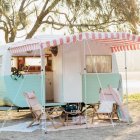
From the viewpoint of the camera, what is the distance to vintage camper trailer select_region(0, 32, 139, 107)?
12641 mm

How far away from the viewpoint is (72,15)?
19.4m

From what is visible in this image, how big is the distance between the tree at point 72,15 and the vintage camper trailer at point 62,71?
5.04 m

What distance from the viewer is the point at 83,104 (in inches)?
522

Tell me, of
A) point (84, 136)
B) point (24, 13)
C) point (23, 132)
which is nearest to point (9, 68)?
point (23, 132)

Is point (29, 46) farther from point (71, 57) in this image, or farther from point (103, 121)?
point (103, 121)

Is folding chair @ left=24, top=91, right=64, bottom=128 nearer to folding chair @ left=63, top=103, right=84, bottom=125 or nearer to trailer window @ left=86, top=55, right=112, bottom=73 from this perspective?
folding chair @ left=63, top=103, right=84, bottom=125

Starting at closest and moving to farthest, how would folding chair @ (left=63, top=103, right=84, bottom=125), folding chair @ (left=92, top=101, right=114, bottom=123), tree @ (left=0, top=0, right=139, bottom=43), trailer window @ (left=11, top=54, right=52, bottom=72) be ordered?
1. folding chair @ (left=92, top=101, right=114, bottom=123)
2. folding chair @ (left=63, top=103, right=84, bottom=125)
3. trailer window @ (left=11, top=54, right=52, bottom=72)
4. tree @ (left=0, top=0, right=139, bottom=43)

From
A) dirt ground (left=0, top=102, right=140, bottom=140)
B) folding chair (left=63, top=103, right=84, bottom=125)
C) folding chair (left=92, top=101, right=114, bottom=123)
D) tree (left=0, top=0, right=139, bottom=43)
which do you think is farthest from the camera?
tree (left=0, top=0, right=139, bottom=43)

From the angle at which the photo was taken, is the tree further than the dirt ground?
Yes

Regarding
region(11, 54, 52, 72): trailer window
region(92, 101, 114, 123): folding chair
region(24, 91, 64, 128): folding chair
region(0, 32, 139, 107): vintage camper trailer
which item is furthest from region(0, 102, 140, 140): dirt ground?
region(11, 54, 52, 72): trailer window

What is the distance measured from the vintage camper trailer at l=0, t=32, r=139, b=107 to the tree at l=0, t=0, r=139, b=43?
5.04 metres

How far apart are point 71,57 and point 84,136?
369 cm

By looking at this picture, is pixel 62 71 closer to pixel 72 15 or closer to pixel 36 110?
pixel 36 110

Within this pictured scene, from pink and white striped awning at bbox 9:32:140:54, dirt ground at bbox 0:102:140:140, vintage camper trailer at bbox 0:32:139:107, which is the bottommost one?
dirt ground at bbox 0:102:140:140
